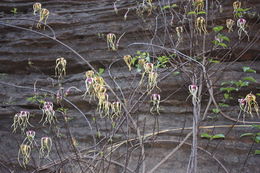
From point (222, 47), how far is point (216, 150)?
1.03 metres

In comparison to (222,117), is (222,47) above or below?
above

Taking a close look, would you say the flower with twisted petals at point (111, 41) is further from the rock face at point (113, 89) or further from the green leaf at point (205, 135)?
the green leaf at point (205, 135)

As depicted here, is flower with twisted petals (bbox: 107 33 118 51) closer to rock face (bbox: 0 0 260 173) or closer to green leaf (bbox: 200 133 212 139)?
rock face (bbox: 0 0 260 173)

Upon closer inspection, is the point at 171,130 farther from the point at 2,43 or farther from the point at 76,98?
the point at 2,43

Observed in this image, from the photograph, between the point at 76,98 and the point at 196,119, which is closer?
the point at 196,119

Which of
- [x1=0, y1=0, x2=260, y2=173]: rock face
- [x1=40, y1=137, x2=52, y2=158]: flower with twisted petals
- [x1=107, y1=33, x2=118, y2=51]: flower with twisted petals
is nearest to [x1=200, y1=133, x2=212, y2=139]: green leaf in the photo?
[x1=0, y1=0, x2=260, y2=173]: rock face

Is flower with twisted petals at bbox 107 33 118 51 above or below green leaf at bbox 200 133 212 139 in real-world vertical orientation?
above

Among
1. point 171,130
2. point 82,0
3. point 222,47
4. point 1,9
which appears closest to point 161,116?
point 171,130

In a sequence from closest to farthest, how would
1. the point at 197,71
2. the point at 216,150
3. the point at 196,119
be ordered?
the point at 196,119
the point at 216,150
the point at 197,71

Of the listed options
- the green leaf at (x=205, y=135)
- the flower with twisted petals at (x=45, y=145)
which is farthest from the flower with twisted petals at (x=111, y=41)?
the green leaf at (x=205, y=135)

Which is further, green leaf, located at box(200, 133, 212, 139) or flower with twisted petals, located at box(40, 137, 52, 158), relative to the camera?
green leaf, located at box(200, 133, 212, 139)

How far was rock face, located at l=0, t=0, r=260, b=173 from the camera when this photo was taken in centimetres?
281

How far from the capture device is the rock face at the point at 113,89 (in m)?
2.81

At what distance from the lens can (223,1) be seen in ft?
11.4
